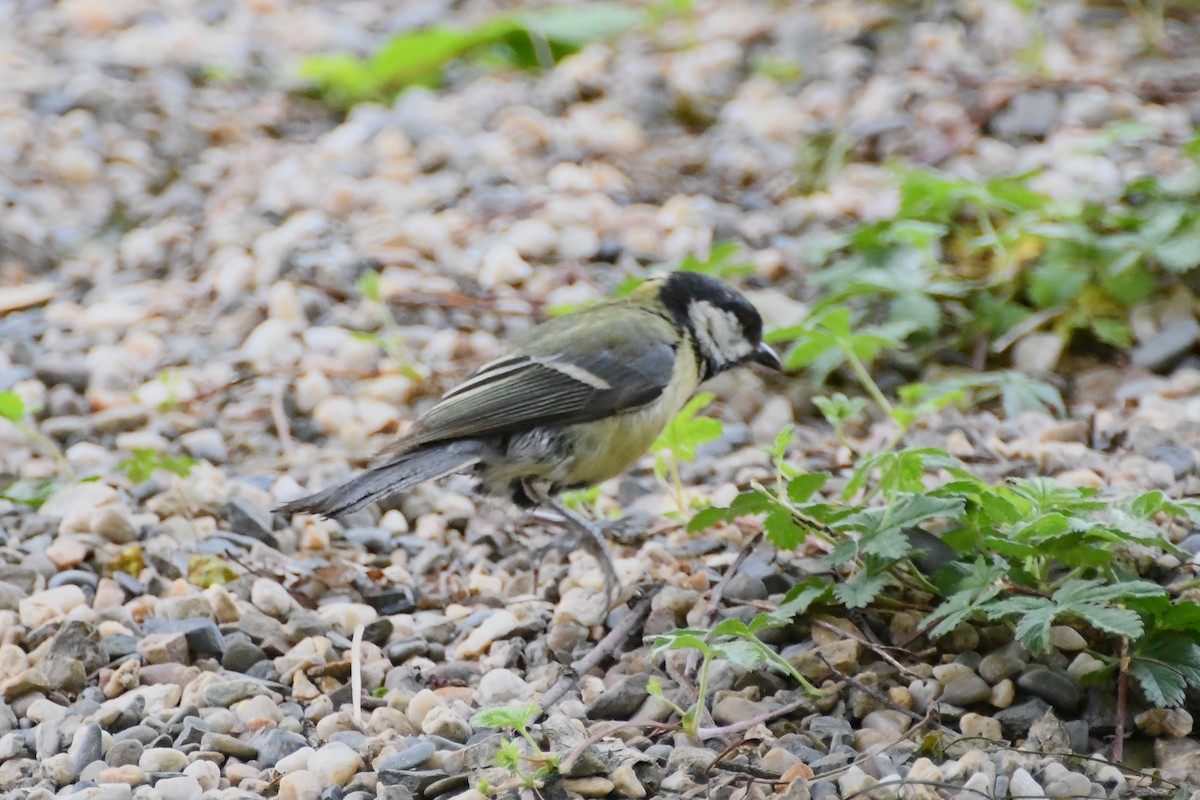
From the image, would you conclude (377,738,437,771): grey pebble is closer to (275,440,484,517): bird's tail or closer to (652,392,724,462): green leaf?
(275,440,484,517): bird's tail

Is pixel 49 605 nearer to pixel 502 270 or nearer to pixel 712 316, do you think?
pixel 712 316

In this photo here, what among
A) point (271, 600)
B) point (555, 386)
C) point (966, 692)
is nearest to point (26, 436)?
point (271, 600)

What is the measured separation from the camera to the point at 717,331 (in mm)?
3740

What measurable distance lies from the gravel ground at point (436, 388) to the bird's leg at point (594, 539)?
5cm

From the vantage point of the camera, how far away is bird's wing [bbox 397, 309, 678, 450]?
131 inches

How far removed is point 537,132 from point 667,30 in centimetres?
153

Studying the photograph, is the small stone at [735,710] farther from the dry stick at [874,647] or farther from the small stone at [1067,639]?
the small stone at [1067,639]

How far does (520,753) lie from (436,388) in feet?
6.89

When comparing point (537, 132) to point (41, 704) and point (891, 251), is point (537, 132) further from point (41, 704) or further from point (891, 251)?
point (41, 704)

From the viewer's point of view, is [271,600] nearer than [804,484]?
No

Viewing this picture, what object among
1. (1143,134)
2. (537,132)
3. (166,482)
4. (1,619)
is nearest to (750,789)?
(1,619)

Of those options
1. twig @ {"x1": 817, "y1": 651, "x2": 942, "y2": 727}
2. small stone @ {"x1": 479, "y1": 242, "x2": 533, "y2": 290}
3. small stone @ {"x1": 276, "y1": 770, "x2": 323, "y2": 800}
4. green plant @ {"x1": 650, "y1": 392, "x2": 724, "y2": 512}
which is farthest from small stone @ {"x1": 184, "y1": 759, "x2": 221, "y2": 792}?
small stone @ {"x1": 479, "y1": 242, "x2": 533, "y2": 290}

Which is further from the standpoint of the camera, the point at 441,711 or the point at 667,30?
the point at 667,30

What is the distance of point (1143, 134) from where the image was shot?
4469 millimetres
